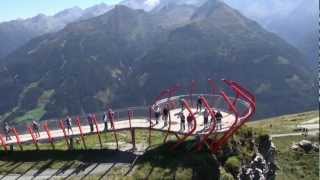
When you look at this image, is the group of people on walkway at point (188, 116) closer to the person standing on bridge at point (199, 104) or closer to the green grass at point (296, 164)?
the person standing on bridge at point (199, 104)

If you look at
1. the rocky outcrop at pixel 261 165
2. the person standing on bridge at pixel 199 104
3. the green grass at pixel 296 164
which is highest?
the person standing on bridge at pixel 199 104

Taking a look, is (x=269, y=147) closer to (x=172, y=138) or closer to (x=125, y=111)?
(x=172, y=138)

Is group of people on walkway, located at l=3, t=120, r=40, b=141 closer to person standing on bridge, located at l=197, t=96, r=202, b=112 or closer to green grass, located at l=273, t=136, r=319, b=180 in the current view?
person standing on bridge, located at l=197, t=96, r=202, b=112

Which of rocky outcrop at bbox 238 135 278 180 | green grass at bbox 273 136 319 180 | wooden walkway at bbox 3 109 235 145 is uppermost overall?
wooden walkway at bbox 3 109 235 145

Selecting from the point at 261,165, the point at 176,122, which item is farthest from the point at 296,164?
the point at 176,122

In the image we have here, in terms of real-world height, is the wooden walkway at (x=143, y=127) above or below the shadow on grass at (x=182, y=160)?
above

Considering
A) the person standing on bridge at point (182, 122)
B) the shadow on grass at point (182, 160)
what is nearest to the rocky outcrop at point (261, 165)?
the shadow on grass at point (182, 160)

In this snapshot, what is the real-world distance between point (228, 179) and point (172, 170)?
6.86 meters

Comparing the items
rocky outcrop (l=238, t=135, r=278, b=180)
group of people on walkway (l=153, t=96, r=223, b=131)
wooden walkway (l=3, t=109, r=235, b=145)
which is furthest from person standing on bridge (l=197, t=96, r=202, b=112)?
rocky outcrop (l=238, t=135, r=278, b=180)

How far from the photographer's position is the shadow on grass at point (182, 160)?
197 ft

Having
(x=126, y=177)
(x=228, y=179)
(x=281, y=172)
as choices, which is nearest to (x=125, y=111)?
(x=126, y=177)

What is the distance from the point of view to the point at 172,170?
61219mm

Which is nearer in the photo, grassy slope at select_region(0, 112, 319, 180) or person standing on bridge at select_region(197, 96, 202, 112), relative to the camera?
grassy slope at select_region(0, 112, 319, 180)

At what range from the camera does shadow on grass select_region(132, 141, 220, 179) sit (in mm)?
60188
